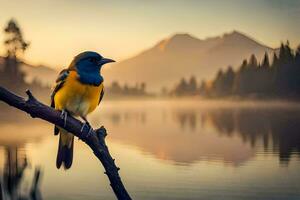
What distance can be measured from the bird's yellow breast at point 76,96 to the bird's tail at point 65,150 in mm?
242

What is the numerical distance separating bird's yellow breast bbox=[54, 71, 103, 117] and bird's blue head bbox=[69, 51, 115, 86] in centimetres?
3

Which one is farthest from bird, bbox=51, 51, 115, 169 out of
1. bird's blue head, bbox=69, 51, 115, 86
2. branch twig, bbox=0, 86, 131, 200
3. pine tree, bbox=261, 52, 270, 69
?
pine tree, bbox=261, 52, 270, 69

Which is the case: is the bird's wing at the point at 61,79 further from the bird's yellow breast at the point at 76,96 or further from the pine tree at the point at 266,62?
the pine tree at the point at 266,62

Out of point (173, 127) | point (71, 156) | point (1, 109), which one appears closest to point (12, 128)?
point (1, 109)

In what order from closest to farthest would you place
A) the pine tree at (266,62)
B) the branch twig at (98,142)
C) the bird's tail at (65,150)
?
the branch twig at (98,142)
the bird's tail at (65,150)
the pine tree at (266,62)

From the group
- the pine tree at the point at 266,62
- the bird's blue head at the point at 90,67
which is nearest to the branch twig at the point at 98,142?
the bird's blue head at the point at 90,67

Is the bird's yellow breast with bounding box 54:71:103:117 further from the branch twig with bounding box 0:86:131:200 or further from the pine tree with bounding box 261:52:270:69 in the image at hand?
the pine tree with bounding box 261:52:270:69

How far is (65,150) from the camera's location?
8.86 ft

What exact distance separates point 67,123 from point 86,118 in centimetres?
27

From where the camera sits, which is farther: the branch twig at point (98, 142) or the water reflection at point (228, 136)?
the water reflection at point (228, 136)

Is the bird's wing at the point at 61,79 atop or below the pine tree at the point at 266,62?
below

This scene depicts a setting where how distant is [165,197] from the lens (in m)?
8.42

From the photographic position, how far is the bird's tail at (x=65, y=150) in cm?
266

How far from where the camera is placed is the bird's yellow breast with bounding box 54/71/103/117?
251cm
